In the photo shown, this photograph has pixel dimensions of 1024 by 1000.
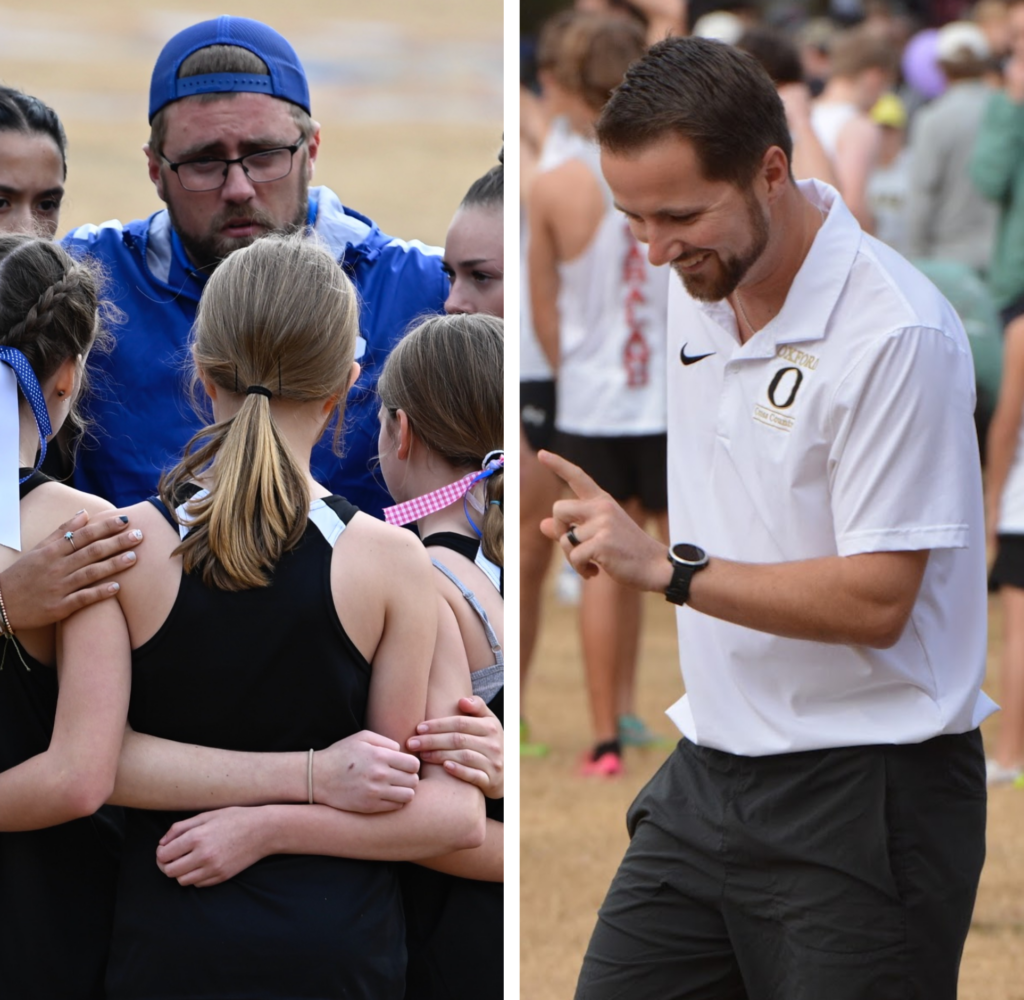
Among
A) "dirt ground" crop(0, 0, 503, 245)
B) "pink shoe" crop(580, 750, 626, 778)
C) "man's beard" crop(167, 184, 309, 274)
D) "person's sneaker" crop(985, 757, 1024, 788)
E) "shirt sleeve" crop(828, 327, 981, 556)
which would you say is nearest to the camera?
"shirt sleeve" crop(828, 327, 981, 556)

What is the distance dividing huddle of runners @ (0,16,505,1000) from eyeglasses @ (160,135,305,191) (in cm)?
52

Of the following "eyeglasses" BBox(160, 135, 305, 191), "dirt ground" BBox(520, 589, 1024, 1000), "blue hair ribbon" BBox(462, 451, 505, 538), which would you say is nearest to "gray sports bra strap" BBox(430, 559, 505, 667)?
"blue hair ribbon" BBox(462, 451, 505, 538)

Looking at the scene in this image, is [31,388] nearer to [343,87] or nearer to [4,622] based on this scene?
[4,622]

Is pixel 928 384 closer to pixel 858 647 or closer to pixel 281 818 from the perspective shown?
pixel 858 647

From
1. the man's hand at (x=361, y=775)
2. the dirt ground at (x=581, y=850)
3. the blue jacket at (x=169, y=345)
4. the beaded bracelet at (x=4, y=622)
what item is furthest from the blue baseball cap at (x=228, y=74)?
the dirt ground at (x=581, y=850)

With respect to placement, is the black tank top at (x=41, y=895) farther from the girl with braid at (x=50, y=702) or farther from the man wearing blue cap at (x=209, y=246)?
the man wearing blue cap at (x=209, y=246)

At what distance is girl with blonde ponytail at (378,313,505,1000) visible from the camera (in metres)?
2.73

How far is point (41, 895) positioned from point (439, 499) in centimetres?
91

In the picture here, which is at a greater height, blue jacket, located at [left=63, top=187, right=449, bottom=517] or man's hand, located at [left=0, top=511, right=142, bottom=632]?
blue jacket, located at [left=63, top=187, right=449, bottom=517]

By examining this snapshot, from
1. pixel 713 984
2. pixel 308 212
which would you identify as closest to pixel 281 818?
pixel 713 984

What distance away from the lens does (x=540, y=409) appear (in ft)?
21.7

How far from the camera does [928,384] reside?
2338 millimetres

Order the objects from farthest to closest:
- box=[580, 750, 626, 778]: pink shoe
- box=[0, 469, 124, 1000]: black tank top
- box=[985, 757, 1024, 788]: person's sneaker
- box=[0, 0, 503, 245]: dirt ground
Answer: box=[0, 0, 503, 245]: dirt ground → box=[580, 750, 626, 778]: pink shoe → box=[985, 757, 1024, 788]: person's sneaker → box=[0, 469, 124, 1000]: black tank top

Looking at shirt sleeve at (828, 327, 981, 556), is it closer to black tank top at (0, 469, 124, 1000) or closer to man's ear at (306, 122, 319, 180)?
black tank top at (0, 469, 124, 1000)
